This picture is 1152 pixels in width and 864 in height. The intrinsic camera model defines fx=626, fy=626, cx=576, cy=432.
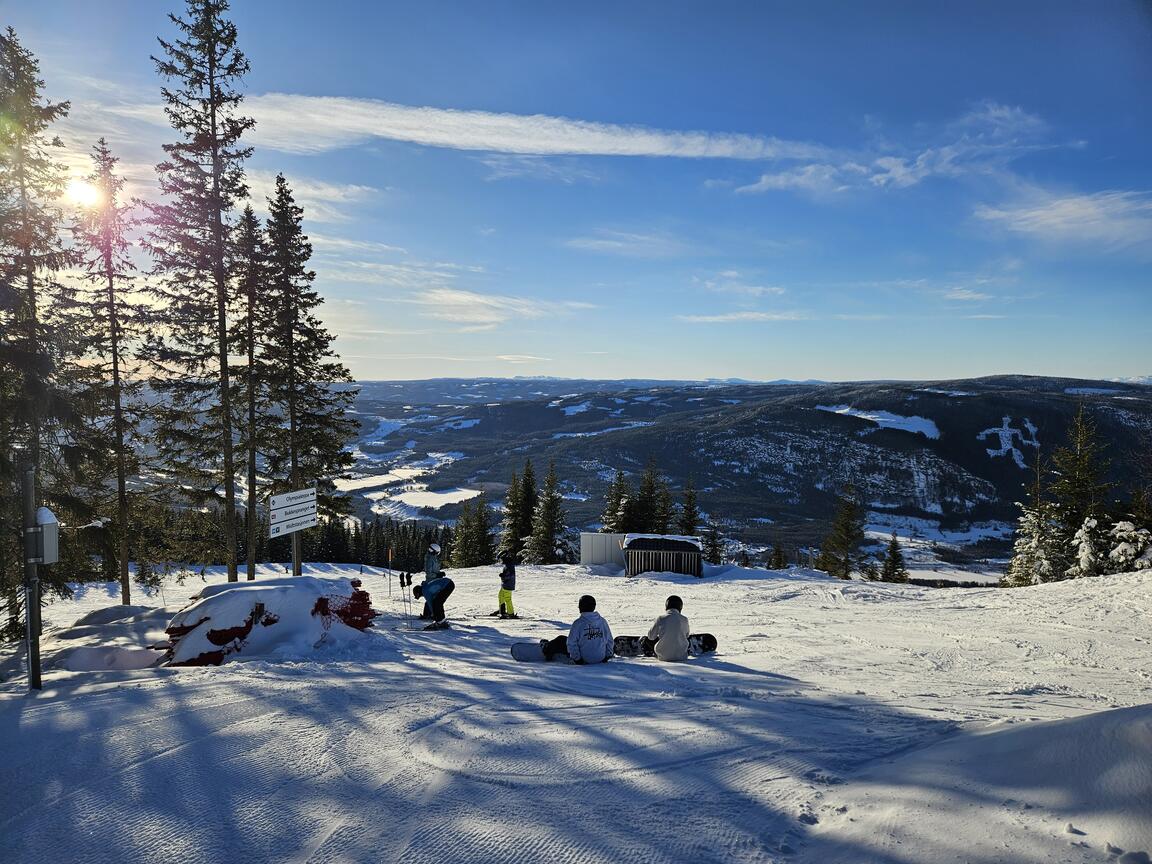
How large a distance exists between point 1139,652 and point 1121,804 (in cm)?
920

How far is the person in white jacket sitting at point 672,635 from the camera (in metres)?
8.69

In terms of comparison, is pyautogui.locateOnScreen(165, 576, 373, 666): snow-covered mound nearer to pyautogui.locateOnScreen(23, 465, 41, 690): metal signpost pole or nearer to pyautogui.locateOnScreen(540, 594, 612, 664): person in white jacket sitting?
pyautogui.locateOnScreen(23, 465, 41, 690): metal signpost pole

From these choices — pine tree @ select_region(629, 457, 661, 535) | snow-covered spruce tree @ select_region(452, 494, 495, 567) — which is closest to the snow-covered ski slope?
pine tree @ select_region(629, 457, 661, 535)

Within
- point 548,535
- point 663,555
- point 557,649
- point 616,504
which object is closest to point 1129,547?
point 663,555

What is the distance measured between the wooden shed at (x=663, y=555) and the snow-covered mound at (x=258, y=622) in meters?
16.9

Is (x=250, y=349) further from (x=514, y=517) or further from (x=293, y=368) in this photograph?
(x=514, y=517)

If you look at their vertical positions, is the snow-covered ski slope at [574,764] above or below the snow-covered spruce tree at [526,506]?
above

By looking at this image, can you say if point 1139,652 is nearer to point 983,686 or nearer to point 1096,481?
point 983,686

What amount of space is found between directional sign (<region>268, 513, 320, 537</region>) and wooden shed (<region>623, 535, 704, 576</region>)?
14474mm

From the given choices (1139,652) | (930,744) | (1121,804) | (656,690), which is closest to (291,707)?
(656,690)

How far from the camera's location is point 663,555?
83.5 ft

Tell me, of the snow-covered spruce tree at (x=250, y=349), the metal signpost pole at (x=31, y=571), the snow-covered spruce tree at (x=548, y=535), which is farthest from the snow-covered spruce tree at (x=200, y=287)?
the snow-covered spruce tree at (x=548, y=535)

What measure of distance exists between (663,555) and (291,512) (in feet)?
50.5

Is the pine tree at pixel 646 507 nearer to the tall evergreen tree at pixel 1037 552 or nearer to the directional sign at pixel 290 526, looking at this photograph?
the tall evergreen tree at pixel 1037 552
